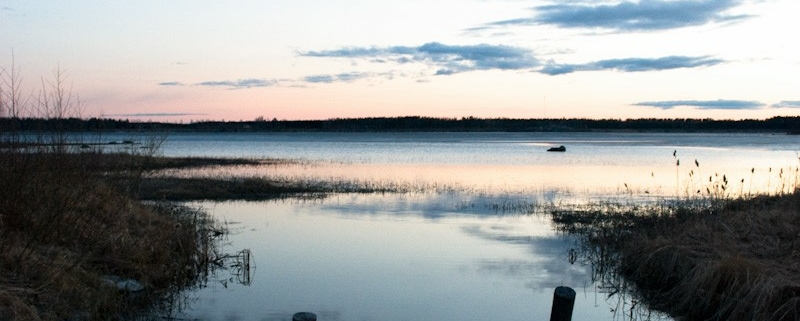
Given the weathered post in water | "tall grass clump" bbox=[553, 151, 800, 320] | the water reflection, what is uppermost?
the weathered post in water

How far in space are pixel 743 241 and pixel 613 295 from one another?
287 centimetres

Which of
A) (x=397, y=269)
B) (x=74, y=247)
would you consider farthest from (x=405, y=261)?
(x=74, y=247)

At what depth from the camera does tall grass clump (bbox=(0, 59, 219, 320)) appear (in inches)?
374

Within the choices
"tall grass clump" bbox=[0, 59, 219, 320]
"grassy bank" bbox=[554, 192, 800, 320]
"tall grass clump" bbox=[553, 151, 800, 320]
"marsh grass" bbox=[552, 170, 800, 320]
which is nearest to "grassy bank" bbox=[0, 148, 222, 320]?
"tall grass clump" bbox=[0, 59, 219, 320]

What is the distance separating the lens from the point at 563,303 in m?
8.07

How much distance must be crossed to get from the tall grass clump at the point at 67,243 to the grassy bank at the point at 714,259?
359 inches

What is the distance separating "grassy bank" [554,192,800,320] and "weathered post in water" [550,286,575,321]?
348 centimetres

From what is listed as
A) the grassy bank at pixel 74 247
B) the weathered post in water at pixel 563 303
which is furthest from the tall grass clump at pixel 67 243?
A: the weathered post in water at pixel 563 303

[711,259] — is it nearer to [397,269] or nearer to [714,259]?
[714,259]

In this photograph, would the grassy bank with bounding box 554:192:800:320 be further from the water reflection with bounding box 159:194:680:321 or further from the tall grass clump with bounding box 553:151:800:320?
the water reflection with bounding box 159:194:680:321

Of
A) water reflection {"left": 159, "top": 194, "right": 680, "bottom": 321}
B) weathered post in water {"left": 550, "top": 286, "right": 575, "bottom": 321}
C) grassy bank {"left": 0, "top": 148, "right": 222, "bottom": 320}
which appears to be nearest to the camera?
weathered post in water {"left": 550, "top": 286, "right": 575, "bottom": 321}

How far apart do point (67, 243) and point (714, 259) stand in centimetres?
1110

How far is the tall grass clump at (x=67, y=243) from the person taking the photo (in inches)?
374

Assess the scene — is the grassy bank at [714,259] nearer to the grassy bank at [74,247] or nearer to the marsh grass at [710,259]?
the marsh grass at [710,259]
